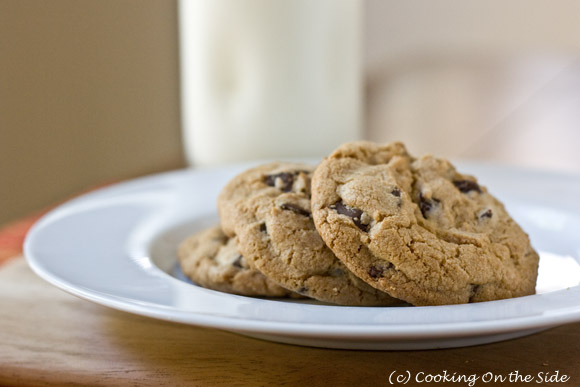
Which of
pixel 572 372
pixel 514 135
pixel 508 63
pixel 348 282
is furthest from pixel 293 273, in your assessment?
pixel 514 135

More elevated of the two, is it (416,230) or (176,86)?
(416,230)

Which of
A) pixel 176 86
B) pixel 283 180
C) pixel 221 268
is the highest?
pixel 283 180

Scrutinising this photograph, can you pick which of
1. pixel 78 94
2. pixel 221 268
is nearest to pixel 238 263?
pixel 221 268

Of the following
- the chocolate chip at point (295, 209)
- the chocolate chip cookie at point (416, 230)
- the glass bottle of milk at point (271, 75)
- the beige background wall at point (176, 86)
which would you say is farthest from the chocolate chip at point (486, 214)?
the beige background wall at point (176, 86)

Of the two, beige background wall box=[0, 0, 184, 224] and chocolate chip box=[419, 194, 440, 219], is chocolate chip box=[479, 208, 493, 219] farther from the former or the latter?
beige background wall box=[0, 0, 184, 224]

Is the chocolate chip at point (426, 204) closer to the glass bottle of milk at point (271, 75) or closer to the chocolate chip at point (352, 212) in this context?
the chocolate chip at point (352, 212)

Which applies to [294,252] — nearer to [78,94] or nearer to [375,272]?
[375,272]
